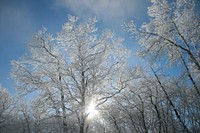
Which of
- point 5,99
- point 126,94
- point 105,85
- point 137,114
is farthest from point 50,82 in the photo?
point 5,99

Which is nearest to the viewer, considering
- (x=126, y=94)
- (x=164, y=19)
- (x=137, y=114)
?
(x=164, y=19)

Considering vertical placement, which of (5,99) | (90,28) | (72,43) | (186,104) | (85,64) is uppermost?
(5,99)

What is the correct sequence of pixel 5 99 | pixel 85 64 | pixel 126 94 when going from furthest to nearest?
pixel 5 99, pixel 126 94, pixel 85 64

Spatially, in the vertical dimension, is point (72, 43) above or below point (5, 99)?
below

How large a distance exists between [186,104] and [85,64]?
12.8 m

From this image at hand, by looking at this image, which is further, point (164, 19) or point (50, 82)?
point (50, 82)

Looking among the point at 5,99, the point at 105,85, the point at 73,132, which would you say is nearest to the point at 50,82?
the point at 105,85

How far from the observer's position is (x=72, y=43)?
12.0 meters

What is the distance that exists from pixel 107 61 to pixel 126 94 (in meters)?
5.90

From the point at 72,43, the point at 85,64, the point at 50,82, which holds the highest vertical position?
the point at 72,43

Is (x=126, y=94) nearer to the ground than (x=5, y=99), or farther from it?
nearer to the ground

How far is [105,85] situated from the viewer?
1181 centimetres

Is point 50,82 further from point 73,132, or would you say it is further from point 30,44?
point 73,132

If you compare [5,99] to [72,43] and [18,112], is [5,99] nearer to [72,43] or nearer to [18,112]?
[18,112]
